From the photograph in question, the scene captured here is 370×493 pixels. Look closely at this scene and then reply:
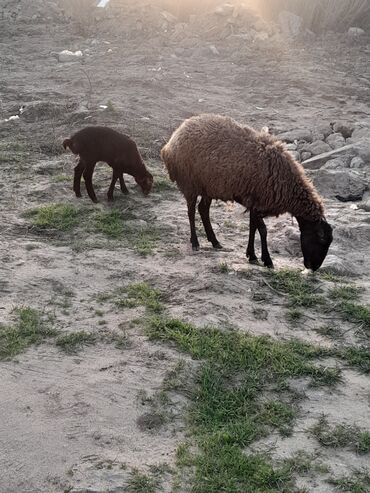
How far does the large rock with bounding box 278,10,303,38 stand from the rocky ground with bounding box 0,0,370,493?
7.66 metres

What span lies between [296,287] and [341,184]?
371 cm

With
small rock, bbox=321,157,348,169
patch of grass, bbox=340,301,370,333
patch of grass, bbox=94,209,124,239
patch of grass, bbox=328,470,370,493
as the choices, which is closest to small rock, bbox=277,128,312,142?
small rock, bbox=321,157,348,169

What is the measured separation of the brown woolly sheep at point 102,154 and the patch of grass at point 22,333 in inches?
133

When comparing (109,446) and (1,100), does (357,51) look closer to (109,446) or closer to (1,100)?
(1,100)

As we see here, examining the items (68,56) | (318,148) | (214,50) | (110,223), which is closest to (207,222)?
(110,223)

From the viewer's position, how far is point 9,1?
84.8 feet

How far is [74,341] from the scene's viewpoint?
16.2 feet

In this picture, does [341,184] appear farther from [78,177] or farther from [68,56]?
[68,56]

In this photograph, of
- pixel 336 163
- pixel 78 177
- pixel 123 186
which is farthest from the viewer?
pixel 336 163

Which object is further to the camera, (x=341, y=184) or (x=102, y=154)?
(x=341, y=184)

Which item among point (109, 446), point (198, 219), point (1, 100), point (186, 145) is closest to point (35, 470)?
point (109, 446)

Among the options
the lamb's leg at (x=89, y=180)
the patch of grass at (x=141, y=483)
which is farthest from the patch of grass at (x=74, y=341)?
the lamb's leg at (x=89, y=180)

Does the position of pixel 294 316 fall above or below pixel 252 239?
below

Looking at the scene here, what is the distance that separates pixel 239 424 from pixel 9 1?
2644 cm
